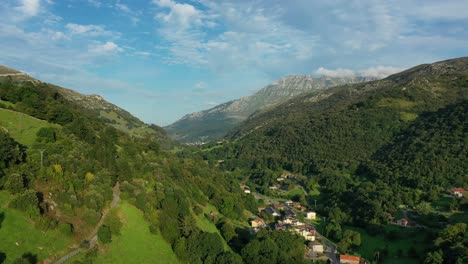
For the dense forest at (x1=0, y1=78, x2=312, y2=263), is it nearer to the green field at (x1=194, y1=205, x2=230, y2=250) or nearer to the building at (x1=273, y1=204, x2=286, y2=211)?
the green field at (x1=194, y1=205, x2=230, y2=250)

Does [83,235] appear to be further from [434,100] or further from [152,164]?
[434,100]

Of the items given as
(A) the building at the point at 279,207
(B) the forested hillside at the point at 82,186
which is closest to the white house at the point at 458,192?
(A) the building at the point at 279,207

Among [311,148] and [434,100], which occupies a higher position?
[434,100]

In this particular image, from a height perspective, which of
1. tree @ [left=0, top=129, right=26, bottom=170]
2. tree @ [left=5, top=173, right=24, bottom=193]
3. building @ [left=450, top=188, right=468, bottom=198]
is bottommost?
building @ [left=450, top=188, right=468, bottom=198]

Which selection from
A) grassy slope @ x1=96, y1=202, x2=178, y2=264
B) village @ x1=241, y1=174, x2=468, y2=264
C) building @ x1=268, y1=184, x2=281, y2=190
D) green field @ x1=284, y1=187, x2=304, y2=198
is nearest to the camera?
grassy slope @ x1=96, y1=202, x2=178, y2=264

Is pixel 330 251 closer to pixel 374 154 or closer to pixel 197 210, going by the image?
pixel 197 210

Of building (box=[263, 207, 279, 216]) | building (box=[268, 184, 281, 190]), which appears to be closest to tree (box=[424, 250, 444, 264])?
building (box=[263, 207, 279, 216])

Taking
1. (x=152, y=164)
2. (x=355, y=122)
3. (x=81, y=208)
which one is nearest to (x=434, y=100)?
Result: (x=355, y=122)

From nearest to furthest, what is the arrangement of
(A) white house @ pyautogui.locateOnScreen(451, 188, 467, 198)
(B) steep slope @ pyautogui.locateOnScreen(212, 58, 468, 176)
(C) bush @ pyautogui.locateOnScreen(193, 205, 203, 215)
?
(C) bush @ pyautogui.locateOnScreen(193, 205, 203, 215), (A) white house @ pyautogui.locateOnScreen(451, 188, 467, 198), (B) steep slope @ pyautogui.locateOnScreen(212, 58, 468, 176)
